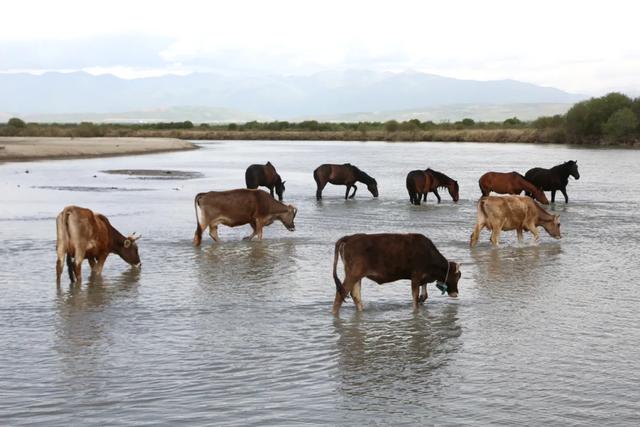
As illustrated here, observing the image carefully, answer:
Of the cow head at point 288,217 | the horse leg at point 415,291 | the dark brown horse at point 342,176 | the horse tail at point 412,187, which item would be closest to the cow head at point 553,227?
the cow head at point 288,217

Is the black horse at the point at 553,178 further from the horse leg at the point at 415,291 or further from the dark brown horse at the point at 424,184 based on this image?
the horse leg at the point at 415,291

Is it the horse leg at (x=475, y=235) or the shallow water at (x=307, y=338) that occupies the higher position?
the horse leg at (x=475, y=235)

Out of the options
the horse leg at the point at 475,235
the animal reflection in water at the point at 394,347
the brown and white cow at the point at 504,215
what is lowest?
the animal reflection in water at the point at 394,347

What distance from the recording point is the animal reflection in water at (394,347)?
273 inches

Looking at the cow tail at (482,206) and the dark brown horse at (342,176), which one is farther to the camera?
the dark brown horse at (342,176)

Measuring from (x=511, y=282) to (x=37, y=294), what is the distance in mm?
6007

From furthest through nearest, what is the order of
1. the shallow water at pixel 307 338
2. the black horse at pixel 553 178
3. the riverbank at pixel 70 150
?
1. the riverbank at pixel 70 150
2. the black horse at pixel 553 178
3. the shallow water at pixel 307 338

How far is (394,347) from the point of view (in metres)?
7.94

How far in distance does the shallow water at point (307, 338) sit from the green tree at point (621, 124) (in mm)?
53076

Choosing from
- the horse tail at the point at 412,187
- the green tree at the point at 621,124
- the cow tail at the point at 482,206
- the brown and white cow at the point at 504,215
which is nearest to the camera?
the cow tail at the point at 482,206

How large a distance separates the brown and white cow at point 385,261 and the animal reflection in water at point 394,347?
0.33 metres

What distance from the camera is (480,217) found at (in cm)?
1415

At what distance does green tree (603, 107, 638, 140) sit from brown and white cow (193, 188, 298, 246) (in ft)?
184

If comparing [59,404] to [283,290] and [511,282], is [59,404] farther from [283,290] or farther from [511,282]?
[511,282]
